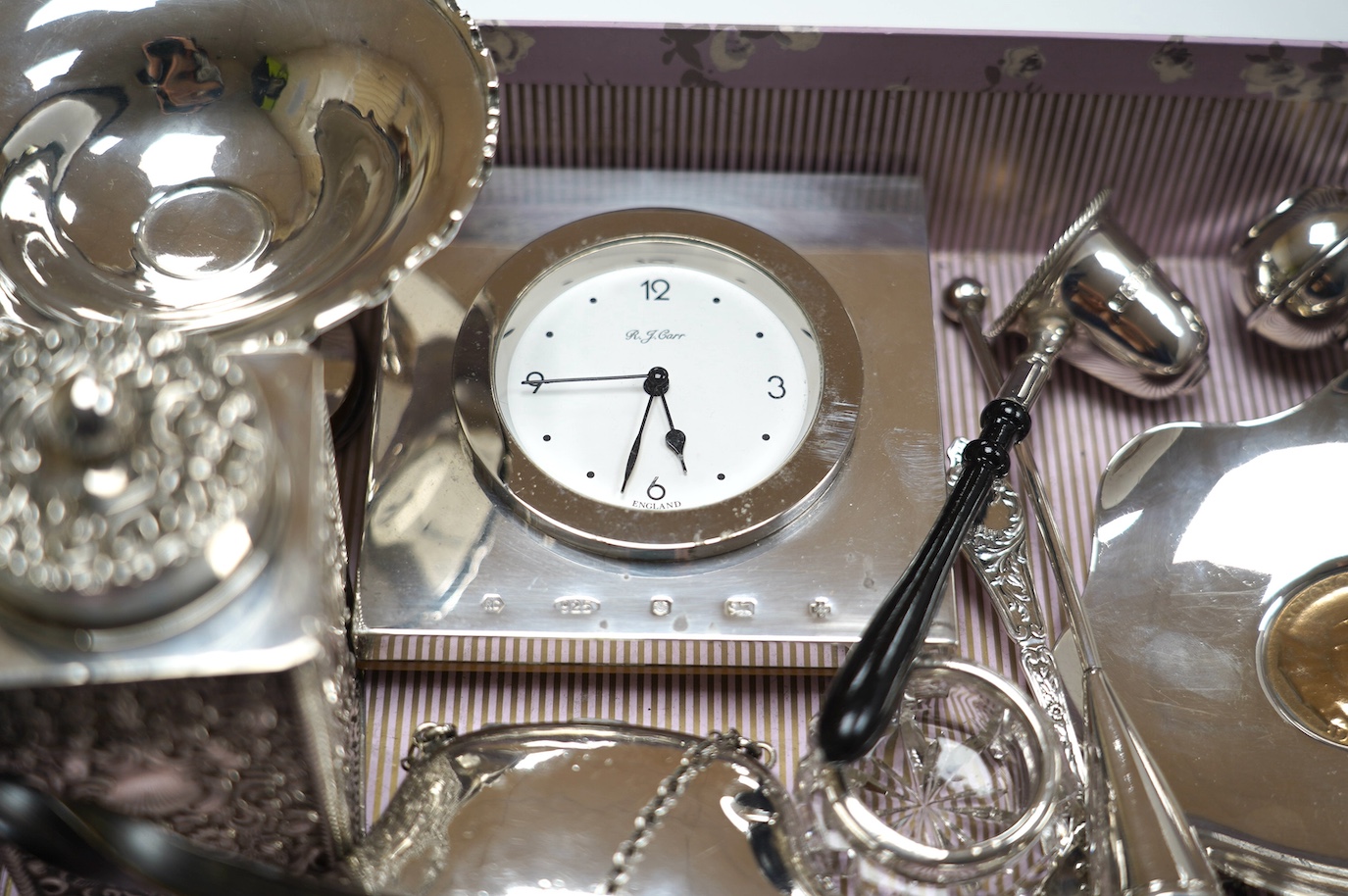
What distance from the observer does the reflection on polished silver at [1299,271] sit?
31.9 inches

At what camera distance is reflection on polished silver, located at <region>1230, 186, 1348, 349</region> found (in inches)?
31.9

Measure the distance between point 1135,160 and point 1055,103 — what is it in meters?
0.09

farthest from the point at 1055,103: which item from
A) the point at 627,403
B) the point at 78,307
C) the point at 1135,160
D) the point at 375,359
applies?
the point at 78,307

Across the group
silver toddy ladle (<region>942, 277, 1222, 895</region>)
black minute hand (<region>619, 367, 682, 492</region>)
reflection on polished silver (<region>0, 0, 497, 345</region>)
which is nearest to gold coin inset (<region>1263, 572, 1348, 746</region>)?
silver toddy ladle (<region>942, 277, 1222, 895</region>)

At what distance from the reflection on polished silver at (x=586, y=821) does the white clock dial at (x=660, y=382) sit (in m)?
0.15

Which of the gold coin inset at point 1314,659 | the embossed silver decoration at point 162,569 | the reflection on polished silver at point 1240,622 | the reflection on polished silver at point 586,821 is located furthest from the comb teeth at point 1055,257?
the embossed silver decoration at point 162,569

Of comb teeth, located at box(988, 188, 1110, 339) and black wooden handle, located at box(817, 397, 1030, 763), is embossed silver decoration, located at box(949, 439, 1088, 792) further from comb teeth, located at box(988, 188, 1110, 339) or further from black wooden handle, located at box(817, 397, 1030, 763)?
comb teeth, located at box(988, 188, 1110, 339)

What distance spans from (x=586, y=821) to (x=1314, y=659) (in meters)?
0.46

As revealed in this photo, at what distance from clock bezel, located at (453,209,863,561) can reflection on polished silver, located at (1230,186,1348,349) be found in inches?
12.5

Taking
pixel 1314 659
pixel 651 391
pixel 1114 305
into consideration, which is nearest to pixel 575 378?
pixel 651 391

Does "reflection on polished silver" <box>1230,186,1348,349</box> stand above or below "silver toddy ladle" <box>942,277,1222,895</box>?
above

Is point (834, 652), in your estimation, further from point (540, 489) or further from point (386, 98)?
point (386, 98)

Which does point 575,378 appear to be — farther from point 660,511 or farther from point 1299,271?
point 1299,271

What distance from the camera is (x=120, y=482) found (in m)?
0.44
